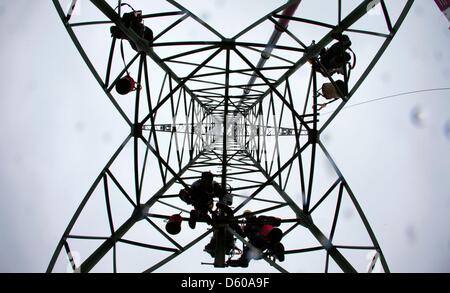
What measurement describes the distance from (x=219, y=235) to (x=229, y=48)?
367 centimetres

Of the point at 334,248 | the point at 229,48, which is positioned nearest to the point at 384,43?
the point at 229,48

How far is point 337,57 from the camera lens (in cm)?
486

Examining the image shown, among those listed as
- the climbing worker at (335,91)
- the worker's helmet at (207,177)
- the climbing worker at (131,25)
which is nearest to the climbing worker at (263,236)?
the worker's helmet at (207,177)

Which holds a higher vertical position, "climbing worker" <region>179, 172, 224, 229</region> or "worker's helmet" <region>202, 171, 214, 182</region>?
"worker's helmet" <region>202, 171, 214, 182</region>

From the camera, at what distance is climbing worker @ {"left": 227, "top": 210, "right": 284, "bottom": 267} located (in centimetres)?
469

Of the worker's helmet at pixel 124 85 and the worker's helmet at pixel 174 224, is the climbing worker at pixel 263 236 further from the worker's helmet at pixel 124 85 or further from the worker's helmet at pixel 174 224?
the worker's helmet at pixel 124 85

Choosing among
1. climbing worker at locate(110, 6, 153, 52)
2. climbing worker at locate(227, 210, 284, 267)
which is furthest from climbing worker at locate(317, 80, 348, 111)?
climbing worker at locate(110, 6, 153, 52)

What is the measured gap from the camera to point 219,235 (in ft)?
15.2

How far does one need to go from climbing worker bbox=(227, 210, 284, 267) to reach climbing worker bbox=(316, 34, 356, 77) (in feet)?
10.7

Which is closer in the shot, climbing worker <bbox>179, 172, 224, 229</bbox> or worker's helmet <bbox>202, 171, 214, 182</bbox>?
climbing worker <bbox>179, 172, 224, 229</bbox>

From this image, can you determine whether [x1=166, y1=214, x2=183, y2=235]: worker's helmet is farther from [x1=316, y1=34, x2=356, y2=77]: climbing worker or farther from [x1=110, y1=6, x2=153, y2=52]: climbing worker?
[x1=316, y1=34, x2=356, y2=77]: climbing worker

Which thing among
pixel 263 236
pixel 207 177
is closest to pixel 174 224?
pixel 207 177

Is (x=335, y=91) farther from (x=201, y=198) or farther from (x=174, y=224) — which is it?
(x=174, y=224)
